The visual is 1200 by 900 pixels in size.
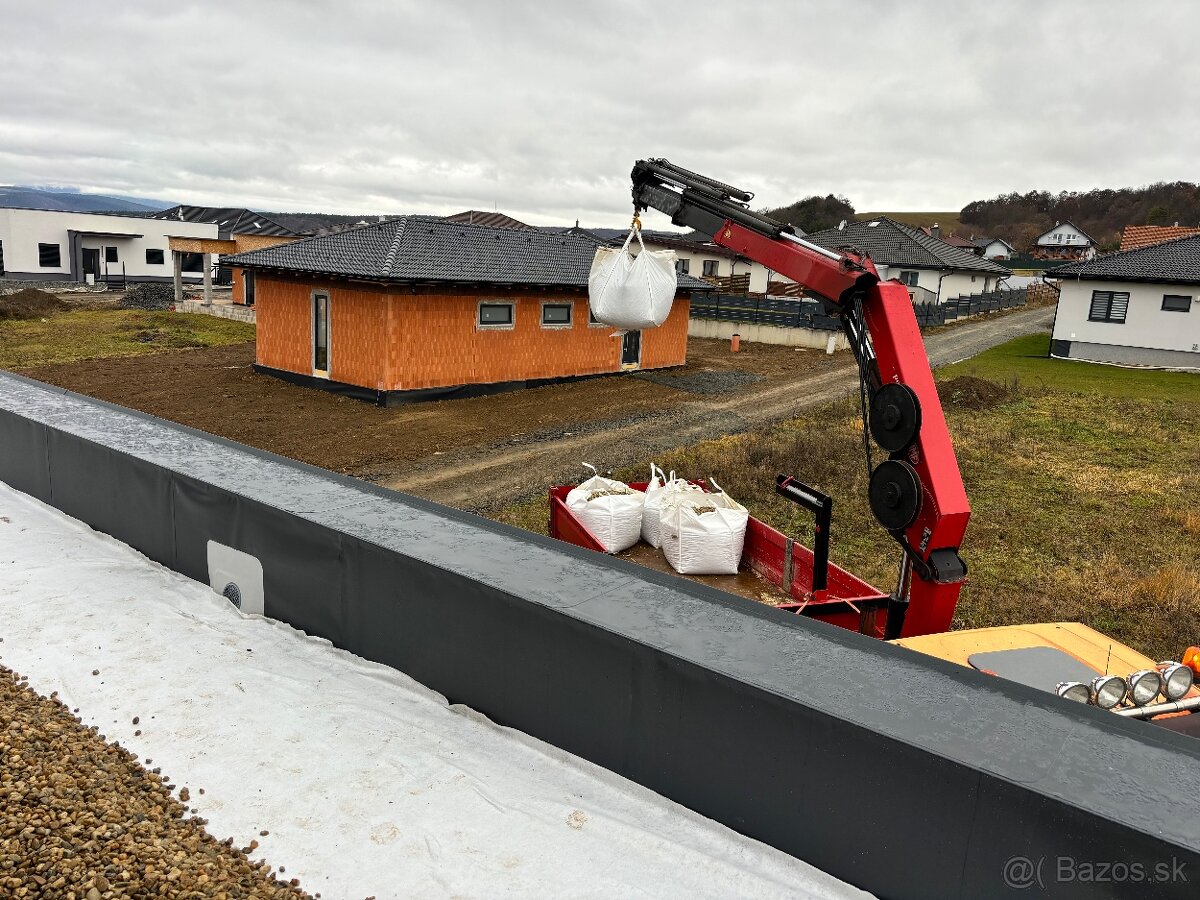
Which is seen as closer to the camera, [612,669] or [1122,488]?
[612,669]

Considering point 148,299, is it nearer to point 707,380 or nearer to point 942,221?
point 707,380

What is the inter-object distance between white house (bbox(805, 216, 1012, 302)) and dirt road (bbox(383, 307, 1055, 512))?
18341 mm

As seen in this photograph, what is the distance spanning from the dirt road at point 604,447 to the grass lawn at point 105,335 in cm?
1479

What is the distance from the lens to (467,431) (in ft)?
54.9

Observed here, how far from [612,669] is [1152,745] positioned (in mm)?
2107

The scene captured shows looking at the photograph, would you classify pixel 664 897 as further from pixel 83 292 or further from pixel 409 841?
pixel 83 292

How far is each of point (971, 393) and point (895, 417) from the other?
16.2 meters

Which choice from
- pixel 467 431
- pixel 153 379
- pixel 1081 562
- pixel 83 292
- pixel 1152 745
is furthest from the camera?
pixel 83 292

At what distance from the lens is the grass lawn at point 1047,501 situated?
29.4ft

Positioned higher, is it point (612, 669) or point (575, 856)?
point (612, 669)

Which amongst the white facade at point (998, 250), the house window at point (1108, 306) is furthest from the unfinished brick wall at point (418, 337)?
the white facade at point (998, 250)

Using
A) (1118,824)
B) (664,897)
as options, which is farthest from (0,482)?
(1118,824)

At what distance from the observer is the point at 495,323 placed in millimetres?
20688

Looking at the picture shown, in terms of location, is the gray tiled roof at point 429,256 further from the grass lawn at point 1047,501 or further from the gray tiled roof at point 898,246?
the gray tiled roof at point 898,246
